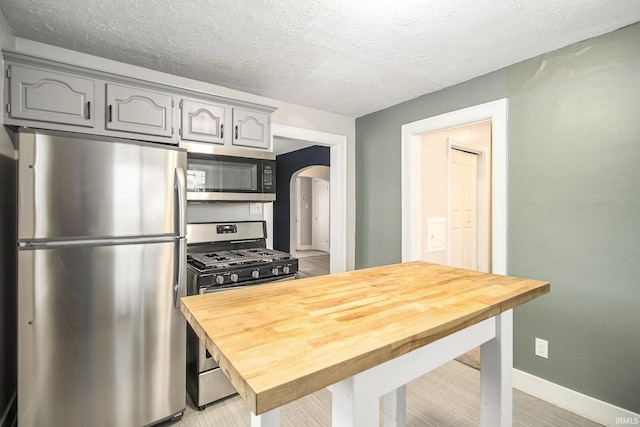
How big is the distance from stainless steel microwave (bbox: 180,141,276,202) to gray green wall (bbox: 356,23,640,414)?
191cm

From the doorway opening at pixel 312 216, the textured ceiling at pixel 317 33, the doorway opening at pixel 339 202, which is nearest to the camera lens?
the textured ceiling at pixel 317 33

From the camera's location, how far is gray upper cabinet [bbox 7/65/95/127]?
1.65 metres

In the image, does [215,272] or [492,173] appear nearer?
[215,272]

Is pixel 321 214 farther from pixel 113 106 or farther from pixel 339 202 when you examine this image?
pixel 113 106

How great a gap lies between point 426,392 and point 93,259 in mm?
2348

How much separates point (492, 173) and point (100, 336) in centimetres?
289

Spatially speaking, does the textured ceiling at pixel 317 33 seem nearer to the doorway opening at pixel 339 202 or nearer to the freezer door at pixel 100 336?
the doorway opening at pixel 339 202

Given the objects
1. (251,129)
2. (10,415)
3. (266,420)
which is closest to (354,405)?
(266,420)

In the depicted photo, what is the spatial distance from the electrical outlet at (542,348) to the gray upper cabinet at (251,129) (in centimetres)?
259

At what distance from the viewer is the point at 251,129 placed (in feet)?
8.29

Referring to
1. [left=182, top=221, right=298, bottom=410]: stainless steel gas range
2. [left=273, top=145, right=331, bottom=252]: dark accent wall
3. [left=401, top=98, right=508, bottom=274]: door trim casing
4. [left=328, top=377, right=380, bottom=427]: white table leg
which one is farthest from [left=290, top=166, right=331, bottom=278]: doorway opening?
[left=328, top=377, right=380, bottom=427]: white table leg

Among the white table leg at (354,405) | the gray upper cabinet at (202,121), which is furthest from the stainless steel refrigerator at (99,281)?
the white table leg at (354,405)

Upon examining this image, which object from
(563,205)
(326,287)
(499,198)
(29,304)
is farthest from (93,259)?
(563,205)

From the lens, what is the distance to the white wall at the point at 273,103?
2024 mm
